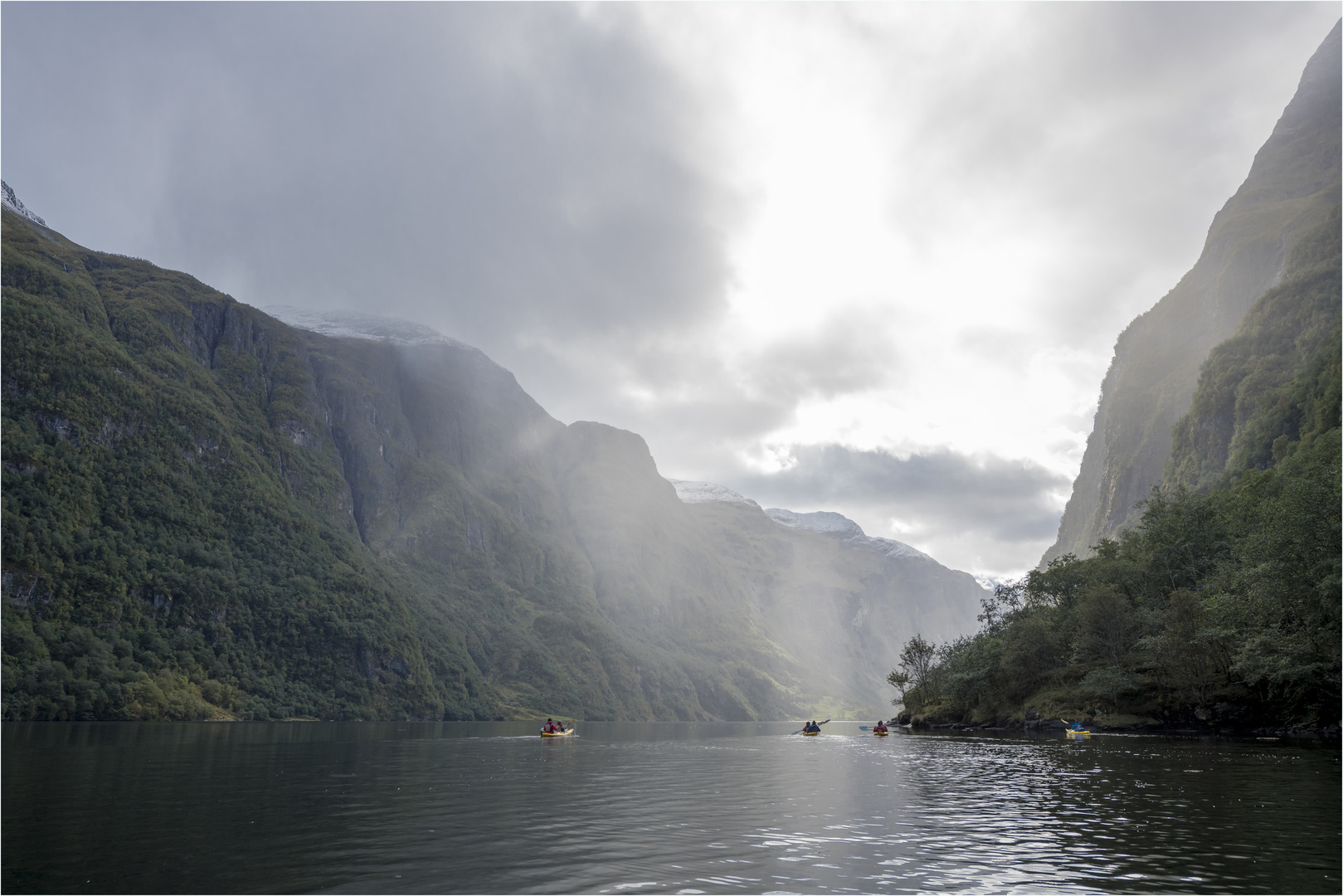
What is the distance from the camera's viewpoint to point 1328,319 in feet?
520

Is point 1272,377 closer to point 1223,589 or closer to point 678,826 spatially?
point 1223,589

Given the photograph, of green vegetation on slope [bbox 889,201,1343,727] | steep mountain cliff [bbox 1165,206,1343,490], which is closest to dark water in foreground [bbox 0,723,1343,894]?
green vegetation on slope [bbox 889,201,1343,727]

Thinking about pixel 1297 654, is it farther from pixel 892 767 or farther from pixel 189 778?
pixel 189 778

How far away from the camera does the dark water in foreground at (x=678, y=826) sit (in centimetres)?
1956

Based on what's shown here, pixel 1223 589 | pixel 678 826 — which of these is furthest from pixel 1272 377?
pixel 678 826

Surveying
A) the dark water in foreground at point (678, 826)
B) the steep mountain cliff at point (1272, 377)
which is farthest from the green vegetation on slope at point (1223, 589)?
the dark water in foreground at point (678, 826)

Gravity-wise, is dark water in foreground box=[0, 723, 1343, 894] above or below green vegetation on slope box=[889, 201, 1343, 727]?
below

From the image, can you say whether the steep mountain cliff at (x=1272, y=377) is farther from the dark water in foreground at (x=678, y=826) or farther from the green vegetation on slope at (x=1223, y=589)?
the dark water in foreground at (x=678, y=826)

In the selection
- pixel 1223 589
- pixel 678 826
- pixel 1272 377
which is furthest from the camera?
pixel 1272 377

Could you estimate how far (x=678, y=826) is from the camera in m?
28.9

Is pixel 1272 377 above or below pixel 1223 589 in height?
above

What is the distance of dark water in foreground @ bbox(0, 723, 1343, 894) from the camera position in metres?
19.6

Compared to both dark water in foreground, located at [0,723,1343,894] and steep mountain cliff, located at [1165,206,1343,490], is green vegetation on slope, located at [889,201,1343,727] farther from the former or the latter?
dark water in foreground, located at [0,723,1343,894]

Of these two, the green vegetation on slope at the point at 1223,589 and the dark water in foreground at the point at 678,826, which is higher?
the green vegetation on slope at the point at 1223,589
